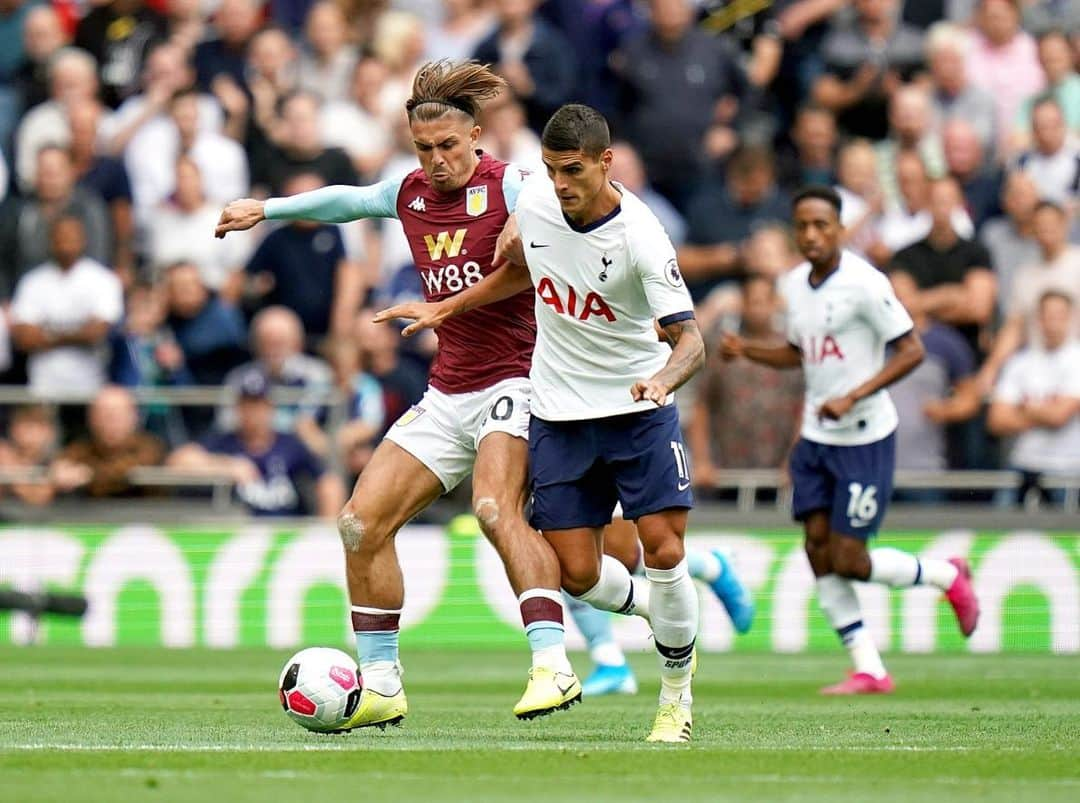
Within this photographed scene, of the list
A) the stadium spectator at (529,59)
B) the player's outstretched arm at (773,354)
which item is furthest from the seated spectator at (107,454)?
the player's outstretched arm at (773,354)

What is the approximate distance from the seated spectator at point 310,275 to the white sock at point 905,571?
20.8 feet

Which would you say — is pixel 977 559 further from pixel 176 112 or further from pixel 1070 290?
pixel 176 112

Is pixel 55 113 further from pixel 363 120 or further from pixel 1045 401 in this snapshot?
pixel 1045 401

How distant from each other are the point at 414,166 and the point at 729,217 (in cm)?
285

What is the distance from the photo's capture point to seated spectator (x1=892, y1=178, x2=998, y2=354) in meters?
17.2

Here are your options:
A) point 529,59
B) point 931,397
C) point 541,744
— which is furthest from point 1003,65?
point 541,744

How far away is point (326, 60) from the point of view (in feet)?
64.6

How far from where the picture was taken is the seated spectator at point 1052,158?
699 inches

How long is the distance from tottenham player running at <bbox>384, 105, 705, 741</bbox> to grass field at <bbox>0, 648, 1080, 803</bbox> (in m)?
0.73

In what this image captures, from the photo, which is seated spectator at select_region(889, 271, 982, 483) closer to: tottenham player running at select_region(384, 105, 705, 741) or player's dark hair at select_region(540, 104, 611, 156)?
tottenham player running at select_region(384, 105, 705, 741)

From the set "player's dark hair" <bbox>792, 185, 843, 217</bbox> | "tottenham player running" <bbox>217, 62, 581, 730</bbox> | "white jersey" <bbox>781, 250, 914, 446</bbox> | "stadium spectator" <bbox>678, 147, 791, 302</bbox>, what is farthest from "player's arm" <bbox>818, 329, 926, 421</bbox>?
"stadium spectator" <bbox>678, 147, 791, 302</bbox>

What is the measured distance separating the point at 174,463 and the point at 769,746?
373 inches

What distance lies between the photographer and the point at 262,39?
1925cm

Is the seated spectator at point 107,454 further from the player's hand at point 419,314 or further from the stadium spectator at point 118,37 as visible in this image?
the player's hand at point 419,314
